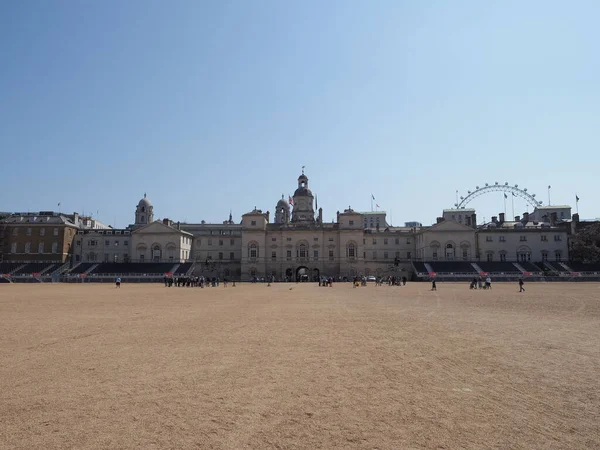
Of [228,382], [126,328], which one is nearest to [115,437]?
[228,382]

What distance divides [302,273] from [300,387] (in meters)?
90.8

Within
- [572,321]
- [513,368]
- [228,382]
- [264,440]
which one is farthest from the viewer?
[572,321]

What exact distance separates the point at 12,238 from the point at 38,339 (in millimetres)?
94949

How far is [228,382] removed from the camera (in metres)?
10.7

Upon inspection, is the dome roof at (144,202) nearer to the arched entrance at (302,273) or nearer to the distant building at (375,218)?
the arched entrance at (302,273)

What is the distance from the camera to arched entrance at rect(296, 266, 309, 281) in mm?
94850

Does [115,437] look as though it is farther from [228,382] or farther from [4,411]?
[228,382]

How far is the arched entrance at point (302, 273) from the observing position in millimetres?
94850

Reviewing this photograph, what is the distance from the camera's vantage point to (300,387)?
10.3m

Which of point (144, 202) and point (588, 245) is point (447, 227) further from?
point (144, 202)

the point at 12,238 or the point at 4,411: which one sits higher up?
the point at 12,238

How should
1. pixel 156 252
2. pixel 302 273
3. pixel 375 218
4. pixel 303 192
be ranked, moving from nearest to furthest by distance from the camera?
pixel 156 252, pixel 302 273, pixel 303 192, pixel 375 218

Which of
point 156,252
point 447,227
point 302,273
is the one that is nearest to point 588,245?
point 447,227

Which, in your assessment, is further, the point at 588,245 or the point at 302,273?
the point at 302,273
